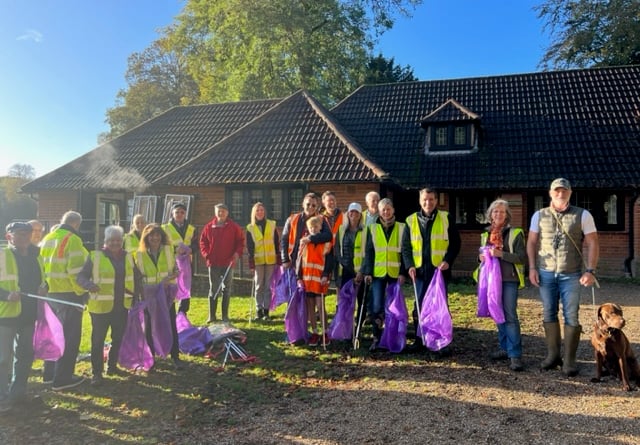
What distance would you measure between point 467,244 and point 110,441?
1183 centimetres

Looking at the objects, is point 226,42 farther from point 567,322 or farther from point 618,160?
point 567,322

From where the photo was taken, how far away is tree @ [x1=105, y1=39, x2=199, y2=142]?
115ft

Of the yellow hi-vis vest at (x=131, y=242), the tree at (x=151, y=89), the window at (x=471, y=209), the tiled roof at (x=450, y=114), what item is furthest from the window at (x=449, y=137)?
the tree at (x=151, y=89)

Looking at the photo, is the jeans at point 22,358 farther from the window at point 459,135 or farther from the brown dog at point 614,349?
the window at point 459,135

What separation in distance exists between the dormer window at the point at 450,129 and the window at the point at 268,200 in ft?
16.3

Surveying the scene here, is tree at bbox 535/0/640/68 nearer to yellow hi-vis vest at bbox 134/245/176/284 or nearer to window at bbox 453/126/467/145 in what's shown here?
window at bbox 453/126/467/145

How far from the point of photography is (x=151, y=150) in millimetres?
16953

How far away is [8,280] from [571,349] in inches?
241

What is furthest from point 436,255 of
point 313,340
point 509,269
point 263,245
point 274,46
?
point 274,46

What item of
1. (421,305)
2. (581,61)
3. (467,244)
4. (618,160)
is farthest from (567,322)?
(581,61)

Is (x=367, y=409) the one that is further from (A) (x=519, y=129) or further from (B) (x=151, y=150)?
(B) (x=151, y=150)

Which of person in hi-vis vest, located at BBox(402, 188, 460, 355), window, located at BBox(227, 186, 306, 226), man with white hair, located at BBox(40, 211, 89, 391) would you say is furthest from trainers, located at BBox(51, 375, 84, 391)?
window, located at BBox(227, 186, 306, 226)

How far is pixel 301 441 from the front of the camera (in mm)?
3783

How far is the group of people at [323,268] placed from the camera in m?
4.88
